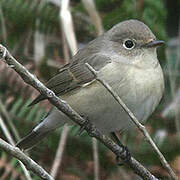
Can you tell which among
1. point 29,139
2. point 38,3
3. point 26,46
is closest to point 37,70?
point 26,46

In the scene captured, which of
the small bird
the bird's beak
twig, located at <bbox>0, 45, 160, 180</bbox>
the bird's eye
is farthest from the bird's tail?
the bird's beak

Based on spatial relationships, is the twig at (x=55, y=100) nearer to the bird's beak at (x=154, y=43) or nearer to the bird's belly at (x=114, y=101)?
the bird's belly at (x=114, y=101)

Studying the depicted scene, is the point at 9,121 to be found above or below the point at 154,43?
below

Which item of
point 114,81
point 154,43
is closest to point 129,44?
point 154,43

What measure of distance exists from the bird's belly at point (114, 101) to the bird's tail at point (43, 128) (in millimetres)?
239

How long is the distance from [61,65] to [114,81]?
1.43 metres

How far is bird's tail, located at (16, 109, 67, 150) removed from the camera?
3564mm

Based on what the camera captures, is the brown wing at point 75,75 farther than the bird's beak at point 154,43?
Yes

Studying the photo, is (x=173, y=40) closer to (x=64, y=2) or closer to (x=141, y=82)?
(x=64, y=2)

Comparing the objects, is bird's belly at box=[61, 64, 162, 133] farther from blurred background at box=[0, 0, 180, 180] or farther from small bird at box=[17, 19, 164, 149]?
blurred background at box=[0, 0, 180, 180]

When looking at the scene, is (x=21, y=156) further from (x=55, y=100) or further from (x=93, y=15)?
(x=93, y=15)

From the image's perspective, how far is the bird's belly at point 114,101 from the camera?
3.19 meters

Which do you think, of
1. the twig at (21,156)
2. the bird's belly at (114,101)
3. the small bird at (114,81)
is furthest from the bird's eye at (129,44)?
the twig at (21,156)

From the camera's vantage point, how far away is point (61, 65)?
4.59 m
